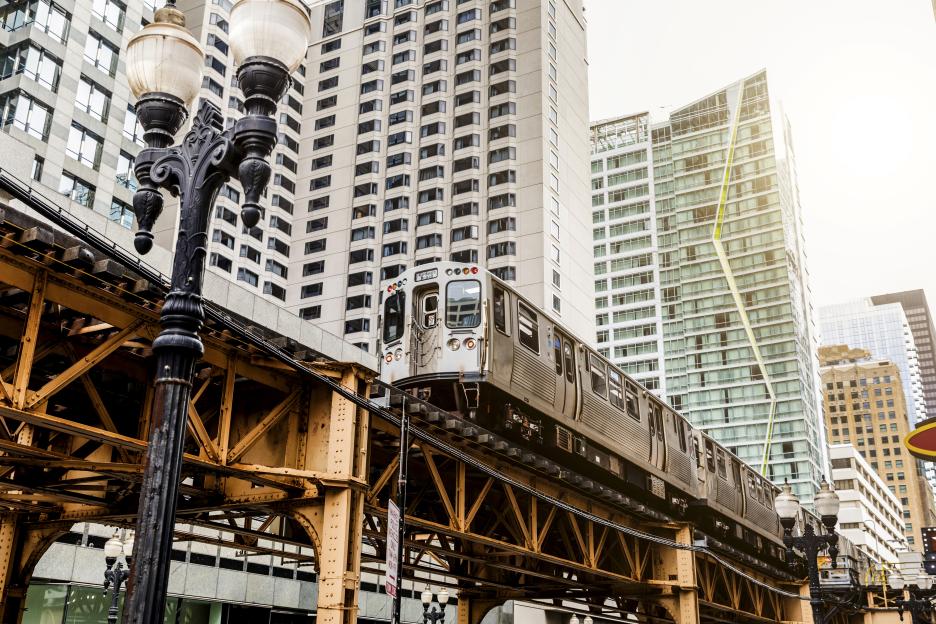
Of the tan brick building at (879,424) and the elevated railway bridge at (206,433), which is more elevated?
the tan brick building at (879,424)

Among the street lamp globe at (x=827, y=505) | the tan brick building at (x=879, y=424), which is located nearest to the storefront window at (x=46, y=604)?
the street lamp globe at (x=827, y=505)

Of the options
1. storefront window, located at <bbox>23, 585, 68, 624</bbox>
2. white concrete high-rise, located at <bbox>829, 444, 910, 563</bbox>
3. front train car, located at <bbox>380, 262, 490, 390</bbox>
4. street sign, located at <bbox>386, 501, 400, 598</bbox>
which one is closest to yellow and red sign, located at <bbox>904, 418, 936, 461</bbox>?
street sign, located at <bbox>386, 501, 400, 598</bbox>

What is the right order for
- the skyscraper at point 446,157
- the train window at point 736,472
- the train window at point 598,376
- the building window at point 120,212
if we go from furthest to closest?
the skyscraper at point 446,157, the building window at point 120,212, the train window at point 736,472, the train window at point 598,376

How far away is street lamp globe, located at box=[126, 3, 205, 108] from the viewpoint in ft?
21.8

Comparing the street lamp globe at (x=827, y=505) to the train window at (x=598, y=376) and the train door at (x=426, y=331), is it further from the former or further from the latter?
the train door at (x=426, y=331)

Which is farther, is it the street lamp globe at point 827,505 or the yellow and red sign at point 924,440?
the street lamp globe at point 827,505

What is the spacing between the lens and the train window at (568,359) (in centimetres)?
2208

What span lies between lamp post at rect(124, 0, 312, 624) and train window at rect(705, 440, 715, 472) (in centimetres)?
2620

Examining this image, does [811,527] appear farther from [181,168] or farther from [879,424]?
[879,424]

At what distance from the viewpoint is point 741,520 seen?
3241cm

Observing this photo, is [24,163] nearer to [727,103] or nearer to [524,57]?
[524,57]

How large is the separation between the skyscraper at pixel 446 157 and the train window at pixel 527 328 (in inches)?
2037

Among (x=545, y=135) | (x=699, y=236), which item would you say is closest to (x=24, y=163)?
(x=545, y=135)

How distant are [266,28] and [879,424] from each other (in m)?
185
